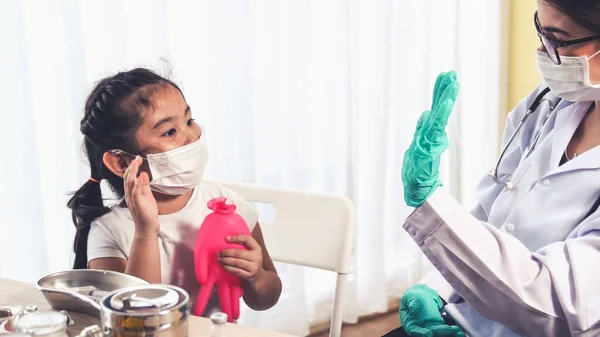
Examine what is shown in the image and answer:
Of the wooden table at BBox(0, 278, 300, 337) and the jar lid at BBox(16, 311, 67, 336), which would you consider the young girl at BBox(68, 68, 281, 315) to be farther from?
the jar lid at BBox(16, 311, 67, 336)

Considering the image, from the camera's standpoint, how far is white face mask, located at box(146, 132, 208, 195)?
133 cm

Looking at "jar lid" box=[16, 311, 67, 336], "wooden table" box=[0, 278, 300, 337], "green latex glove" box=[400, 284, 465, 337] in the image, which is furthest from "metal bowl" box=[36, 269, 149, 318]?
"green latex glove" box=[400, 284, 465, 337]

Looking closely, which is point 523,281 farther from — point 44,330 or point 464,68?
point 464,68

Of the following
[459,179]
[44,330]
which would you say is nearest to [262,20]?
[459,179]

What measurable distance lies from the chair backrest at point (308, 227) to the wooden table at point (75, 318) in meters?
0.46

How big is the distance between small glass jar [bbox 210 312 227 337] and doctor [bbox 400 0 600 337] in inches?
16.8

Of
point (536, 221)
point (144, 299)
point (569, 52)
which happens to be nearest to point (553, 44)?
point (569, 52)

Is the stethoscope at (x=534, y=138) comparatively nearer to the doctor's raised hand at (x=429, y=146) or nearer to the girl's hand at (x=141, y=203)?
the doctor's raised hand at (x=429, y=146)

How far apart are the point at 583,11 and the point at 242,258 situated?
2.43 feet

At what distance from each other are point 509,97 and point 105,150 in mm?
2266

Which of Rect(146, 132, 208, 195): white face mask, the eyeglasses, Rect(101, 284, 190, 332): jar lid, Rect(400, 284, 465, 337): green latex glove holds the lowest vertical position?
Rect(400, 284, 465, 337): green latex glove

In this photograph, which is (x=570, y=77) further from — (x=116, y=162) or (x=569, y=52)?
(x=116, y=162)

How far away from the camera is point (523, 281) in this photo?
1234mm

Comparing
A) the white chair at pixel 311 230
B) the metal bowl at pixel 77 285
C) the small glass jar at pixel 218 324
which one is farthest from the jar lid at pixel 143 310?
the white chair at pixel 311 230
